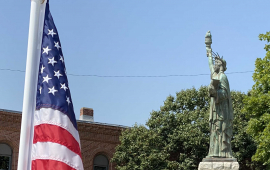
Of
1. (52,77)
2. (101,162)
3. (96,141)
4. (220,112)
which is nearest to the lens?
(52,77)

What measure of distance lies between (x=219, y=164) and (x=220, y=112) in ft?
5.06

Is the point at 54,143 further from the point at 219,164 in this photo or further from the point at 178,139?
the point at 178,139

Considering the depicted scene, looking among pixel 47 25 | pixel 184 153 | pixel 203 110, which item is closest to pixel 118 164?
pixel 184 153

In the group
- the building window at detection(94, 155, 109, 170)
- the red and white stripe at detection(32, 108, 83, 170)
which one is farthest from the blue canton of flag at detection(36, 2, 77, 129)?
the building window at detection(94, 155, 109, 170)

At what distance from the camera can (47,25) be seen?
6801mm

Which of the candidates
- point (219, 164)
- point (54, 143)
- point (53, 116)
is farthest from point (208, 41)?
point (54, 143)

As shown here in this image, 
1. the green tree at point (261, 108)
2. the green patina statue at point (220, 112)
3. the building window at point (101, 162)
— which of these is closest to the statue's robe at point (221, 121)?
the green patina statue at point (220, 112)

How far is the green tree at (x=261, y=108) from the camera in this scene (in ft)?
73.6

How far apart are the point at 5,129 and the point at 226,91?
18639 mm

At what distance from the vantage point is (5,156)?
27719mm

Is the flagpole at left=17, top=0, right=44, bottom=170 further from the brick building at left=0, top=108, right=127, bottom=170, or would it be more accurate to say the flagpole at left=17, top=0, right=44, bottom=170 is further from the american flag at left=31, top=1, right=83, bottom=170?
the brick building at left=0, top=108, right=127, bottom=170

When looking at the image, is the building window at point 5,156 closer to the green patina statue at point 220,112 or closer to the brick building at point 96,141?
the brick building at point 96,141

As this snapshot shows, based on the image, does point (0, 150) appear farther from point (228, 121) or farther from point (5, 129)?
point (228, 121)

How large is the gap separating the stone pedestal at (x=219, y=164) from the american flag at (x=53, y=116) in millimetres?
6643
